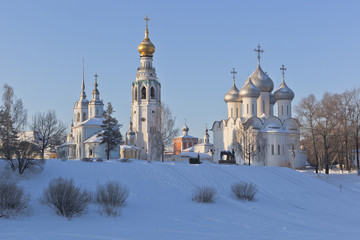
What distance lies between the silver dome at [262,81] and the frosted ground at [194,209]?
69.7 ft

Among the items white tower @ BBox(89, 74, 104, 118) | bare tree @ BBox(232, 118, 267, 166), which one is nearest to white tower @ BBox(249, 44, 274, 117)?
bare tree @ BBox(232, 118, 267, 166)

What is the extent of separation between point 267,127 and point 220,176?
2347 centimetres

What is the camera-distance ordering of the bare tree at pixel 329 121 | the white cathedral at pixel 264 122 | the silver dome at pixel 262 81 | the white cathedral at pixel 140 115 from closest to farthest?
the bare tree at pixel 329 121
the white cathedral at pixel 264 122
the silver dome at pixel 262 81
the white cathedral at pixel 140 115

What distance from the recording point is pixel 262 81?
2334 inches

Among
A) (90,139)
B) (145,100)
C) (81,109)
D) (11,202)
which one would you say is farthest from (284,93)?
(11,202)

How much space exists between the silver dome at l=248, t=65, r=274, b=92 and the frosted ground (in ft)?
69.7

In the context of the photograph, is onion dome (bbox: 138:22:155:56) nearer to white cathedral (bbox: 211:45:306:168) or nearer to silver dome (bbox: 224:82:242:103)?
white cathedral (bbox: 211:45:306:168)

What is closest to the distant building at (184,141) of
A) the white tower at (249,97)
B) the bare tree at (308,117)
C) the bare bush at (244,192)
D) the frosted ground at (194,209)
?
the white tower at (249,97)

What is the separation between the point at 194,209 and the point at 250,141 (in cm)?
2878

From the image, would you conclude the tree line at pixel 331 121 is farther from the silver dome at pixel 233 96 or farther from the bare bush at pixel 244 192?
the bare bush at pixel 244 192

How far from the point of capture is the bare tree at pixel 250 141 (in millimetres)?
52188

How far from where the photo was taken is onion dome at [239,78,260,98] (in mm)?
56812

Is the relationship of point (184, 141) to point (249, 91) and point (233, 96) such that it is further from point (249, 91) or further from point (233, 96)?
point (249, 91)

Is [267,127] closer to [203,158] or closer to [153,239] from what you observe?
[203,158]
